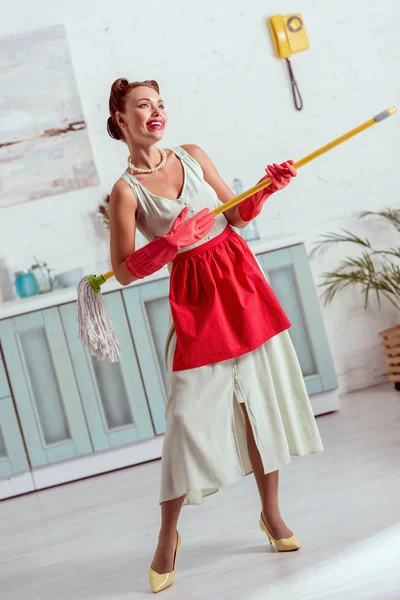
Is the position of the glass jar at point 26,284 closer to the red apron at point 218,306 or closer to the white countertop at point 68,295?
the white countertop at point 68,295

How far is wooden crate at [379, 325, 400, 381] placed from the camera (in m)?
3.85

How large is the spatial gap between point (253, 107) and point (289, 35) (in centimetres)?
40

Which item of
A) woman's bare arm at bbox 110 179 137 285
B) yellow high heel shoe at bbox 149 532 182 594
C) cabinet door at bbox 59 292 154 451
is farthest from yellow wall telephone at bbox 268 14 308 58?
yellow high heel shoe at bbox 149 532 182 594

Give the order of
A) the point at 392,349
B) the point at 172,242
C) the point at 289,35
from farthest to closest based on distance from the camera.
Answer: the point at 289,35 < the point at 392,349 < the point at 172,242

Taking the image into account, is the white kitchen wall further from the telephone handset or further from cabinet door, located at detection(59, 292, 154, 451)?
cabinet door, located at detection(59, 292, 154, 451)

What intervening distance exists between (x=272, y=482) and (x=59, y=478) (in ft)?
5.62

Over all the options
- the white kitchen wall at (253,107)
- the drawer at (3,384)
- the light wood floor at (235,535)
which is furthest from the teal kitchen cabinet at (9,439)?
the white kitchen wall at (253,107)

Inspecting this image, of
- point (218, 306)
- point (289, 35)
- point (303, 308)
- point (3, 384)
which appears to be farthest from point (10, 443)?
point (289, 35)

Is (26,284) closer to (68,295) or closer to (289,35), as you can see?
(68,295)

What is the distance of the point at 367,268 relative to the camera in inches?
156

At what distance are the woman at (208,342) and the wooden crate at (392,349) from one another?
1802mm

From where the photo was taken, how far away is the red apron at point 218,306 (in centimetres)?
206

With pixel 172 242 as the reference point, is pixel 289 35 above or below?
above

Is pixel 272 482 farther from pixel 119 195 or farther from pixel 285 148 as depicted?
pixel 285 148
